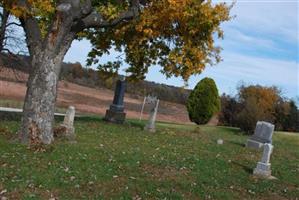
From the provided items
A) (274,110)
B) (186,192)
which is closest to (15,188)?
(186,192)

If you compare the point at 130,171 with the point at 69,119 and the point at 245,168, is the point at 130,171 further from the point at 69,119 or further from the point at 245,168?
the point at 69,119

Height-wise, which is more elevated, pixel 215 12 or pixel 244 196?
pixel 215 12

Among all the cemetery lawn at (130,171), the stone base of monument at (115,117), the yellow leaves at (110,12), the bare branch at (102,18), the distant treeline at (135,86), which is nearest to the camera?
the cemetery lawn at (130,171)

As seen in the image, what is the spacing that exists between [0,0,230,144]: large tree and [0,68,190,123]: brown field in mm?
17892

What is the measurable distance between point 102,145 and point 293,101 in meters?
24.0

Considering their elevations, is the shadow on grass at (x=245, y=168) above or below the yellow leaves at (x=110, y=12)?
below

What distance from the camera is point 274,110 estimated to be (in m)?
34.6

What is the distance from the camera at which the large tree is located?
518 inches

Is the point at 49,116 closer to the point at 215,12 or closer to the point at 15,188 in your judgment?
the point at 15,188

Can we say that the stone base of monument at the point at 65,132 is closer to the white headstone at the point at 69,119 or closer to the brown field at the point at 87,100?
the white headstone at the point at 69,119

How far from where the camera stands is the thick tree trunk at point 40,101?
1308 centimetres

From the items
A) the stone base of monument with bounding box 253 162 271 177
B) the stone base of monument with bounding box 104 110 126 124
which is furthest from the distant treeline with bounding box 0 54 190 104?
the stone base of monument with bounding box 253 162 271 177

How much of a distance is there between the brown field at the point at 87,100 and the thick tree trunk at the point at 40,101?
24.4 metres

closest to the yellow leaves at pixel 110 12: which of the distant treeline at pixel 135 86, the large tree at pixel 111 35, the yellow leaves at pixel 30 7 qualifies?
the large tree at pixel 111 35
